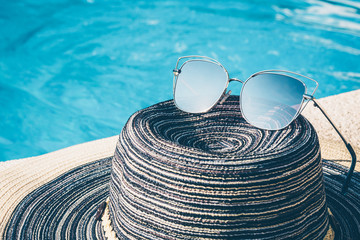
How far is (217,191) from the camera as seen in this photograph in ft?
4.61

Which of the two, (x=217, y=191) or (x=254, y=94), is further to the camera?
(x=254, y=94)

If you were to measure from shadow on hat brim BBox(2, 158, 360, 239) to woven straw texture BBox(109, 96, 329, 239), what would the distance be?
221 mm

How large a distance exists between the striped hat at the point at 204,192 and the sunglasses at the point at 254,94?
0.07 metres

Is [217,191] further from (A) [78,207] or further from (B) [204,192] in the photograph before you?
(A) [78,207]

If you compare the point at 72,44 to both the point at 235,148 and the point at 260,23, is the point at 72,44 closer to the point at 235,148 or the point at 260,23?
the point at 260,23

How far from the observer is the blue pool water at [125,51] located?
4.91 meters

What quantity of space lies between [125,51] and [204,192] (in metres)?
4.84

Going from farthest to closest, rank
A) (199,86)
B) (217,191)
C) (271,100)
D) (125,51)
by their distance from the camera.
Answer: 1. (125,51)
2. (199,86)
3. (271,100)
4. (217,191)

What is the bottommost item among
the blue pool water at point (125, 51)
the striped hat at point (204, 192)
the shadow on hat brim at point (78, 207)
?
the blue pool water at point (125, 51)

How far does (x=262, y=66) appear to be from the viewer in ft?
18.7

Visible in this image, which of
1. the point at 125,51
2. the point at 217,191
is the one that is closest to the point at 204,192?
the point at 217,191

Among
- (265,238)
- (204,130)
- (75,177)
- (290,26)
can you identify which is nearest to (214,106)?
(204,130)

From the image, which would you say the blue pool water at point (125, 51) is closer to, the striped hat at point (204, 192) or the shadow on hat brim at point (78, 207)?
the shadow on hat brim at point (78, 207)

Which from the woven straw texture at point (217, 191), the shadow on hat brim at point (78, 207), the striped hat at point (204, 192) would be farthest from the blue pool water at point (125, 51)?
the woven straw texture at point (217, 191)
